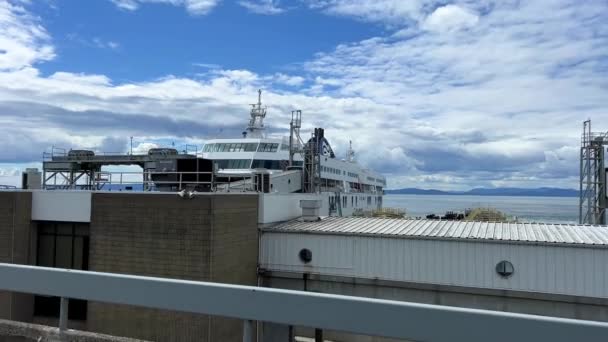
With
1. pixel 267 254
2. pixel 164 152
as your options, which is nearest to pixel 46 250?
pixel 267 254

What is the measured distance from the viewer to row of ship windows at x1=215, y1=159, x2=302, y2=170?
34.2m

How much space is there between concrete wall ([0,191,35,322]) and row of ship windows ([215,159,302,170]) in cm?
1796

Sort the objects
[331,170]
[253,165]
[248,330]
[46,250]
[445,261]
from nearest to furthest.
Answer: [248,330], [445,261], [46,250], [253,165], [331,170]

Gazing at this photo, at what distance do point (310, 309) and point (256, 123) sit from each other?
3747 cm

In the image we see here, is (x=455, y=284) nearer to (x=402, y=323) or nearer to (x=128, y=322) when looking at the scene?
(x=128, y=322)

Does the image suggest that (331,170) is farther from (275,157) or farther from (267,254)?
(267,254)

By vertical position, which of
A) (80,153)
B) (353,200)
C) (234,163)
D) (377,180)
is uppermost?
(80,153)

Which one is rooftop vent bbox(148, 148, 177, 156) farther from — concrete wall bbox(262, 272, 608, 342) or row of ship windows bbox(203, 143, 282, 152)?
concrete wall bbox(262, 272, 608, 342)

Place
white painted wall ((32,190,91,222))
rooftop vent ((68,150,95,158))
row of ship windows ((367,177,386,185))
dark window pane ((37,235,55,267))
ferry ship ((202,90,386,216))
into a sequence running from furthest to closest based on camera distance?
row of ship windows ((367,177,386,185)) < rooftop vent ((68,150,95,158)) < ferry ship ((202,90,386,216)) < dark window pane ((37,235,55,267)) < white painted wall ((32,190,91,222))

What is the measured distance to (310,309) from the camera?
2.45m

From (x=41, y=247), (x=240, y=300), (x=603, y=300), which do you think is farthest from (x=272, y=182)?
(x=240, y=300)

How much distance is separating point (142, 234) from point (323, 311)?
13308 mm

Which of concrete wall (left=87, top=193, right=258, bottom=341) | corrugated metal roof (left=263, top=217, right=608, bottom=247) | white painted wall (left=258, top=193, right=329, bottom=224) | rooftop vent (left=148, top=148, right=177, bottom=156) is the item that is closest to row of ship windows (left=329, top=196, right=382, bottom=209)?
rooftop vent (left=148, top=148, right=177, bottom=156)

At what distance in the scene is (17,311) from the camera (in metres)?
16.2
